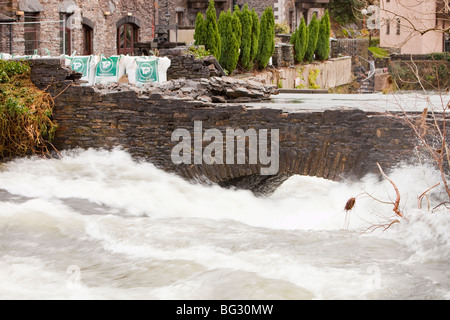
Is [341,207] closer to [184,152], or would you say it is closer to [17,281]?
[184,152]

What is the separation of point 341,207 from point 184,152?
302 cm

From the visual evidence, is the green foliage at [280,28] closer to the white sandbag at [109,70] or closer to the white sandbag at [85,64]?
the white sandbag at [109,70]

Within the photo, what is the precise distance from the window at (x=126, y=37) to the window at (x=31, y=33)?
20.8ft

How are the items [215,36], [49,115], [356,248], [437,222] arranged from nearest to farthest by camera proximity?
[356,248] → [437,222] → [49,115] → [215,36]

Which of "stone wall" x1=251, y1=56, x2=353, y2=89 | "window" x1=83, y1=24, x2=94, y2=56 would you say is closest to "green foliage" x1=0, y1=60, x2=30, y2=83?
"stone wall" x1=251, y1=56, x2=353, y2=89

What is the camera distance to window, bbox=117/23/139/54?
95.9 feet

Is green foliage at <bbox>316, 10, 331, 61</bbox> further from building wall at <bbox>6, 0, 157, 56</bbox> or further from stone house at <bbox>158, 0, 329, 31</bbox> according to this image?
building wall at <bbox>6, 0, 157, 56</bbox>

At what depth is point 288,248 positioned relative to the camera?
912 centimetres

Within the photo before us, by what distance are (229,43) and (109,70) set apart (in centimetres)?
694

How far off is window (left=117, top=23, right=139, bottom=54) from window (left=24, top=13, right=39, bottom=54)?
6333 millimetres

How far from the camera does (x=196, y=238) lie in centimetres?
967

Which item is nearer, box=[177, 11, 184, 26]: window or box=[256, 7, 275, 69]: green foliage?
box=[256, 7, 275, 69]: green foliage

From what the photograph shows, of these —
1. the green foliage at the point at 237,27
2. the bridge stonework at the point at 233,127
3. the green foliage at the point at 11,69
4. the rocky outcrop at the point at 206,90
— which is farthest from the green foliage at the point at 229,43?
the green foliage at the point at 11,69

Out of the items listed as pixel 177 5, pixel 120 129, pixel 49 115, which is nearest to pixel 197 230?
pixel 120 129
